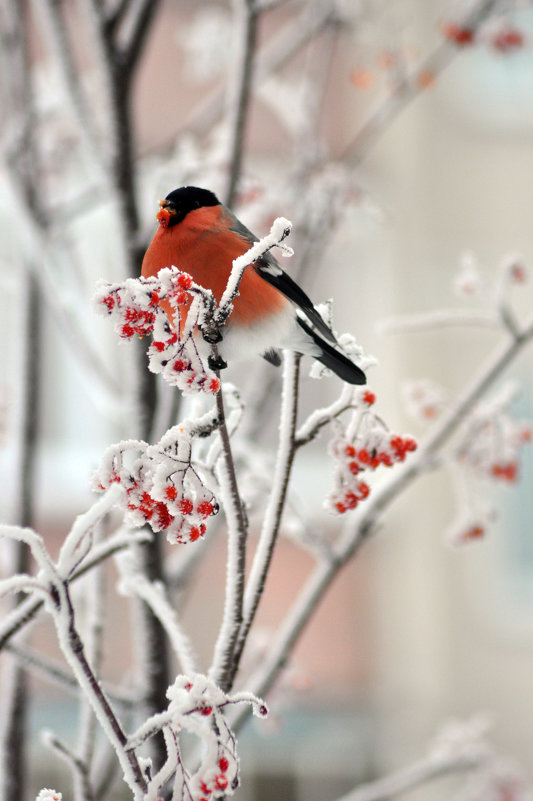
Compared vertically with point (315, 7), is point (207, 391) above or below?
below

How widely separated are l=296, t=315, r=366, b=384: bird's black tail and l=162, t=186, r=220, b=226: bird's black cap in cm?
7

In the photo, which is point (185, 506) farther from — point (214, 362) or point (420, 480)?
point (420, 480)

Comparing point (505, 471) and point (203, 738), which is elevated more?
point (505, 471)

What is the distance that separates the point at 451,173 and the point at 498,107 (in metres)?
0.23

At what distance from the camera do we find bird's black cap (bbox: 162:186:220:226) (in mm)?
363

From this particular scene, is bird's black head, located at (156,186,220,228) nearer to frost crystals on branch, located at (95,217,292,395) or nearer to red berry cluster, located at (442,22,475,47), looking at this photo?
frost crystals on branch, located at (95,217,292,395)

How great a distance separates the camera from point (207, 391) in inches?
11.1

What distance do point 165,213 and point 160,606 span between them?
181mm

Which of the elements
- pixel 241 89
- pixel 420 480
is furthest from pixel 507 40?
pixel 420 480

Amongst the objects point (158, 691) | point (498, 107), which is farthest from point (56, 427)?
point (158, 691)

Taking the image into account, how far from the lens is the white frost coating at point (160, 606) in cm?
39

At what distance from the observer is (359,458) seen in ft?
1.12

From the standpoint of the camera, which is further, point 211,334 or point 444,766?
point 444,766

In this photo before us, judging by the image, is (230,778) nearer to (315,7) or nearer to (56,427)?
(315,7)
